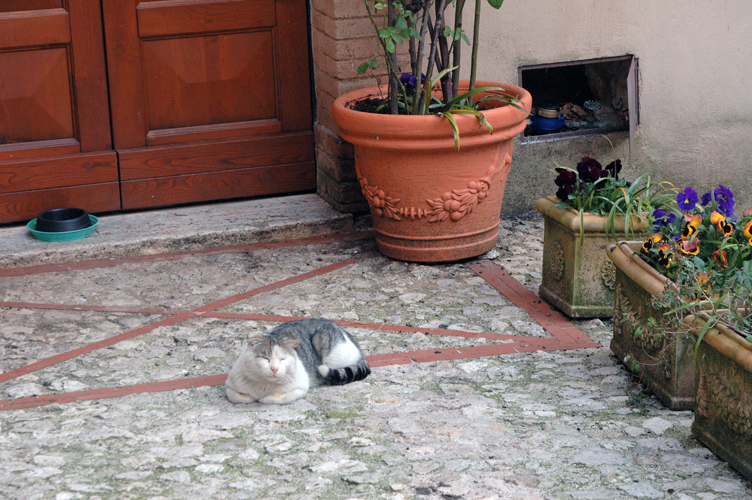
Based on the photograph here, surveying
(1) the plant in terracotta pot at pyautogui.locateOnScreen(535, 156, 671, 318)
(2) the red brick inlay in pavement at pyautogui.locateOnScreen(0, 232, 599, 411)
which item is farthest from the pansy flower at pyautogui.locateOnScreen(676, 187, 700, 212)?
(2) the red brick inlay in pavement at pyautogui.locateOnScreen(0, 232, 599, 411)

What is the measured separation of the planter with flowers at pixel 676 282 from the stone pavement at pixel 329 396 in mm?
131

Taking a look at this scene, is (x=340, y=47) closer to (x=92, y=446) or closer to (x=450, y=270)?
(x=450, y=270)

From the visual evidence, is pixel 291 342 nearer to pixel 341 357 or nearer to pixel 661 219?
pixel 341 357

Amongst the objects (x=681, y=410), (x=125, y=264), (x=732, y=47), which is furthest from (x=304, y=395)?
(x=732, y=47)

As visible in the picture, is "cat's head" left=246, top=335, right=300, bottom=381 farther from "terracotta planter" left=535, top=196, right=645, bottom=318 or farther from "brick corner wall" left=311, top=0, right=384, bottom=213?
"brick corner wall" left=311, top=0, right=384, bottom=213

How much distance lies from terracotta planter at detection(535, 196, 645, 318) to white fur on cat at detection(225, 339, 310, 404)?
1514mm

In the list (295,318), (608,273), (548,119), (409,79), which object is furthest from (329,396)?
(548,119)

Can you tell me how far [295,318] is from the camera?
4.35 meters

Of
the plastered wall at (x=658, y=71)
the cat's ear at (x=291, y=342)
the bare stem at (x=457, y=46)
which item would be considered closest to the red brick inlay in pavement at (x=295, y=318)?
the cat's ear at (x=291, y=342)

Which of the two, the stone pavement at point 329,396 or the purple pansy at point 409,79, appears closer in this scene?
the stone pavement at point 329,396

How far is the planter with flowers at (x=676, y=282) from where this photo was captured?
3324 mm

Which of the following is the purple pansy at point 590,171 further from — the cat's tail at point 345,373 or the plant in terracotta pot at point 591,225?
the cat's tail at point 345,373

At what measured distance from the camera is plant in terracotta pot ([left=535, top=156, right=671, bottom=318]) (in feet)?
13.8

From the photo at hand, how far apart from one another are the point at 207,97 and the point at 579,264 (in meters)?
2.60
